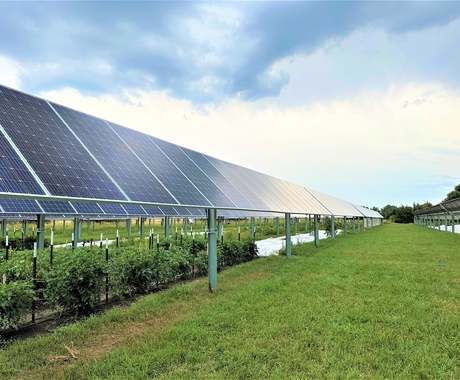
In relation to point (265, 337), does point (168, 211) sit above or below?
above

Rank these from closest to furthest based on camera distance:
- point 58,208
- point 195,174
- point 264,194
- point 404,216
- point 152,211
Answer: point 195,174 < point 58,208 < point 264,194 < point 152,211 < point 404,216

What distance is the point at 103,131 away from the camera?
10.8 meters

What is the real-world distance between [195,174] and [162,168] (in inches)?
78.6

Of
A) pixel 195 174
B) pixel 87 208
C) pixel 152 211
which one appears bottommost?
pixel 152 211

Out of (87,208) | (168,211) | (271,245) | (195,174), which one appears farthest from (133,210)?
(271,245)

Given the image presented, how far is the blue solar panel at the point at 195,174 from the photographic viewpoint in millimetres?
11125

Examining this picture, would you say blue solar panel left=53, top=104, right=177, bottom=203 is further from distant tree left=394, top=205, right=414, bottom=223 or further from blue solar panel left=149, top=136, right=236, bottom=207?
distant tree left=394, top=205, right=414, bottom=223

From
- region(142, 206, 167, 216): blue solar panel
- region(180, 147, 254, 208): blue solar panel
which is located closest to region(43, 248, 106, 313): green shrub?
region(180, 147, 254, 208): blue solar panel

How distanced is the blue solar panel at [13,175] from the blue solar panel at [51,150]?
0.22 m

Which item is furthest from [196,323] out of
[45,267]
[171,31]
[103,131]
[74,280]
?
[171,31]

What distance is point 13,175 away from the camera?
5.67 meters

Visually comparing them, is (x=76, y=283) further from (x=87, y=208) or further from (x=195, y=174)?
(x=87, y=208)

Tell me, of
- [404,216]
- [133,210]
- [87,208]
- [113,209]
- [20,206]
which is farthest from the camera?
[404,216]

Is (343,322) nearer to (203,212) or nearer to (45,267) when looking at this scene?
(45,267)
